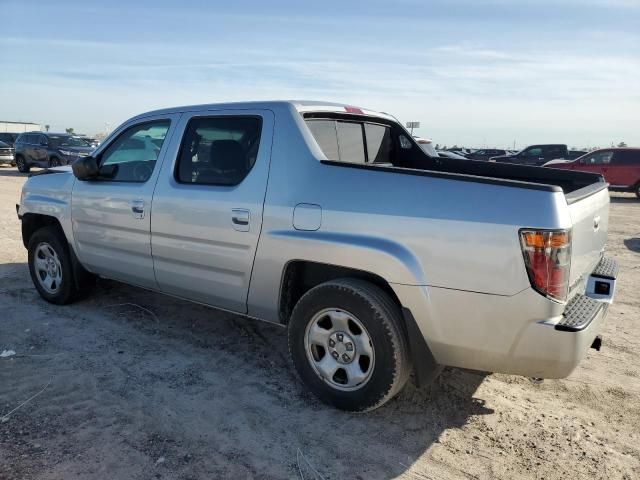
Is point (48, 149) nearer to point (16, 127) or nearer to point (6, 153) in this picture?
point (6, 153)

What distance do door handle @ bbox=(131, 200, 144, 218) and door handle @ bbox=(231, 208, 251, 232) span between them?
3.33 feet

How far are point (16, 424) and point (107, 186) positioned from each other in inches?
83.6

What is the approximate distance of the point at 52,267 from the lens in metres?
5.30

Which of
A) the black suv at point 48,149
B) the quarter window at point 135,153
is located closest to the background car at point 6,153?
the black suv at point 48,149

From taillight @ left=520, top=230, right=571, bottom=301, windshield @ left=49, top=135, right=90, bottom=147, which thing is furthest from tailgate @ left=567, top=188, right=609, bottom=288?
windshield @ left=49, top=135, right=90, bottom=147

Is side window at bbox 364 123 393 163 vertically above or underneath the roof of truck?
underneath

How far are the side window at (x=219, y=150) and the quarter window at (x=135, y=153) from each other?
325 millimetres

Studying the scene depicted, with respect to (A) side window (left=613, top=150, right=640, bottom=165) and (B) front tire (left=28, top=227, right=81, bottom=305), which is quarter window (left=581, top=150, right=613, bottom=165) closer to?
(A) side window (left=613, top=150, right=640, bottom=165)

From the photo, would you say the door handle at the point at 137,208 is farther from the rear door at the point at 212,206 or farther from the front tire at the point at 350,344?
the front tire at the point at 350,344

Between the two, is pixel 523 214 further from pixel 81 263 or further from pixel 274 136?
pixel 81 263

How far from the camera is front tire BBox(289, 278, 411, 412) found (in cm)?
308

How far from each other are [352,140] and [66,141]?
64.8ft

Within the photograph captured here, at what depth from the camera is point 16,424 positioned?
3148 mm

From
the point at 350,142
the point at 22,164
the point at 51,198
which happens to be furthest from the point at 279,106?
the point at 22,164
